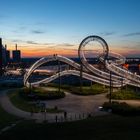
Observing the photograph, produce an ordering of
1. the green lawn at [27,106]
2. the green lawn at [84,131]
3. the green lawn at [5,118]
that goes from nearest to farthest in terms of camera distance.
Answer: the green lawn at [84,131], the green lawn at [5,118], the green lawn at [27,106]

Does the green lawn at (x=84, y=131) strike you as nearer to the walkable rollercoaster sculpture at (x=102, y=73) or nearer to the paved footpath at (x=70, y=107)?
the paved footpath at (x=70, y=107)

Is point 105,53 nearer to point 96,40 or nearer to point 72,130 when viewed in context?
point 96,40

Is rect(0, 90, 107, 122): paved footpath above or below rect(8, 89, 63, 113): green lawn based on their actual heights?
below

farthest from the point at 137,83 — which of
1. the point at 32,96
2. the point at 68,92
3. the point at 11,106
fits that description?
the point at 11,106

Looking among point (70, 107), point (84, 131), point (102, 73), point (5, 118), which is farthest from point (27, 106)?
point (102, 73)

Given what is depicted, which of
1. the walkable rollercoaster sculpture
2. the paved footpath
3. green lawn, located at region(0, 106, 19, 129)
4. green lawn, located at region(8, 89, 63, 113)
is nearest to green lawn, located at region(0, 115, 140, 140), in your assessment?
green lawn, located at region(0, 106, 19, 129)

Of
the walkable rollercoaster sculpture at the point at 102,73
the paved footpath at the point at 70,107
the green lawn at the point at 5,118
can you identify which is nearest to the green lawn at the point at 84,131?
the green lawn at the point at 5,118

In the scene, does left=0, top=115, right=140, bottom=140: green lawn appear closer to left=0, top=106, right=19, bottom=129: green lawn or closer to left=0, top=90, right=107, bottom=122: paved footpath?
left=0, top=106, right=19, bottom=129: green lawn

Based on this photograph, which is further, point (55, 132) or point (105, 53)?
point (105, 53)
